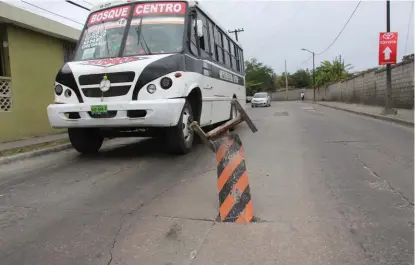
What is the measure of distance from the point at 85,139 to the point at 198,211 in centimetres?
412

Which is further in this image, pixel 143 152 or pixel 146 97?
pixel 143 152

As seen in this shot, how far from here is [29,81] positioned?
1147 centimetres

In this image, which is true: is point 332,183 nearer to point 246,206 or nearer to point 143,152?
point 246,206

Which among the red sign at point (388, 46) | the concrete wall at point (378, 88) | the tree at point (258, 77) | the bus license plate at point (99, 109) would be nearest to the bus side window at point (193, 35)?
the bus license plate at point (99, 109)

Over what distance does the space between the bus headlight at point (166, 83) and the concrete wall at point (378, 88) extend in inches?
581

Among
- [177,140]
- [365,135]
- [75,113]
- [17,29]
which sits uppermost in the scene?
[17,29]

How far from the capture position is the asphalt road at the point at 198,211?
3266 millimetres

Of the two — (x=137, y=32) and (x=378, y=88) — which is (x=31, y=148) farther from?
(x=378, y=88)

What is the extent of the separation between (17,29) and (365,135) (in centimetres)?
985

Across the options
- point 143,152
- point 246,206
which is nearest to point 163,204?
point 246,206

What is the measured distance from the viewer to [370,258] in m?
3.14

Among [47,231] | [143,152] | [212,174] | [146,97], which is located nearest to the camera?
[47,231]

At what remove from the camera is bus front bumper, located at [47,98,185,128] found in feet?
20.7

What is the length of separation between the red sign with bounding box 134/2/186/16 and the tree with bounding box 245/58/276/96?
7431 centimetres
